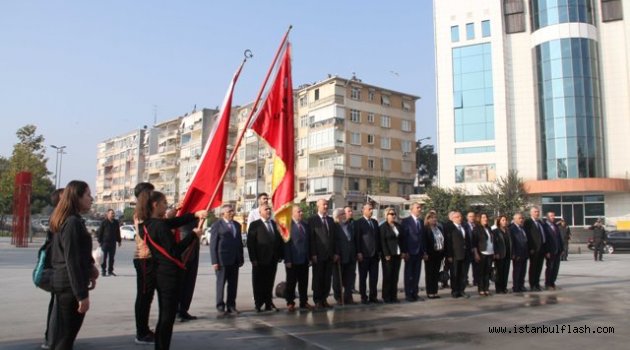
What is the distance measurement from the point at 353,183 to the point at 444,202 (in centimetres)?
1396

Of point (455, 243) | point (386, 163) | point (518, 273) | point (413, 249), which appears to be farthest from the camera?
point (386, 163)

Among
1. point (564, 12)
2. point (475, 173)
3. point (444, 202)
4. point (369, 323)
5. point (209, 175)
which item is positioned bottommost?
point (369, 323)

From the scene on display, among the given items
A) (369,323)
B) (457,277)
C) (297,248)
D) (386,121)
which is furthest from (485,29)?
(369,323)

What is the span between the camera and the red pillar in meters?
26.8

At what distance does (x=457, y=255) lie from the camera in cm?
1093

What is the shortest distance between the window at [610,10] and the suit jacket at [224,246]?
48659 millimetres

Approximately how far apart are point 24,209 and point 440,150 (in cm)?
3710

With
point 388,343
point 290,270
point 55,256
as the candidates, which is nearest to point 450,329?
point 388,343

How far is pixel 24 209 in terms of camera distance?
27.3 meters

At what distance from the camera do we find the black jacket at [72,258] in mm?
4523

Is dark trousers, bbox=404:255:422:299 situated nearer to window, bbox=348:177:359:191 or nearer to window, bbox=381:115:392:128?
window, bbox=348:177:359:191

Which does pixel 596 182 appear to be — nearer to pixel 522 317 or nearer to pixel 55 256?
pixel 522 317

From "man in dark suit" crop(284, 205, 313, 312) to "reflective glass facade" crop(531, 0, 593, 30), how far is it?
4531cm

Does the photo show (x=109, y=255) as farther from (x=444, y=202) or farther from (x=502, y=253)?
(x=444, y=202)
